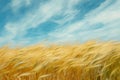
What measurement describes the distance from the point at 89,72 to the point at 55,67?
0.99 feet

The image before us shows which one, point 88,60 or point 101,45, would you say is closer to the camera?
point 88,60

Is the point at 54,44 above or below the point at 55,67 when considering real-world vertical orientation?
above

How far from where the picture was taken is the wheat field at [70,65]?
2.49 metres

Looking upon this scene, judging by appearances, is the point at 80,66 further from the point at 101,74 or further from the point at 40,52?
the point at 40,52

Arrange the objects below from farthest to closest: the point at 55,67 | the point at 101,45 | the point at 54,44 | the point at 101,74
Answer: the point at 54,44, the point at 101,45, the point at 55,67, the point at 101,74

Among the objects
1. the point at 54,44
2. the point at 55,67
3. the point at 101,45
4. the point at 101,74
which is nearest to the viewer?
the point at 101,74

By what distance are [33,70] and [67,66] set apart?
0.30 metres

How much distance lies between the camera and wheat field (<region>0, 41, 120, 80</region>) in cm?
249

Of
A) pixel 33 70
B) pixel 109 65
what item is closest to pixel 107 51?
pixel 109 65

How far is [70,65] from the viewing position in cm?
253

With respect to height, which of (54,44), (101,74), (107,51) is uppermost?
(54,44)

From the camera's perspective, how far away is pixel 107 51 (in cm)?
258

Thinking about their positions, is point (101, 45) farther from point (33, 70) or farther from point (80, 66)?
point (33, 70)

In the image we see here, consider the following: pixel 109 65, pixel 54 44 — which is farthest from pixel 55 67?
pixel 54 44
